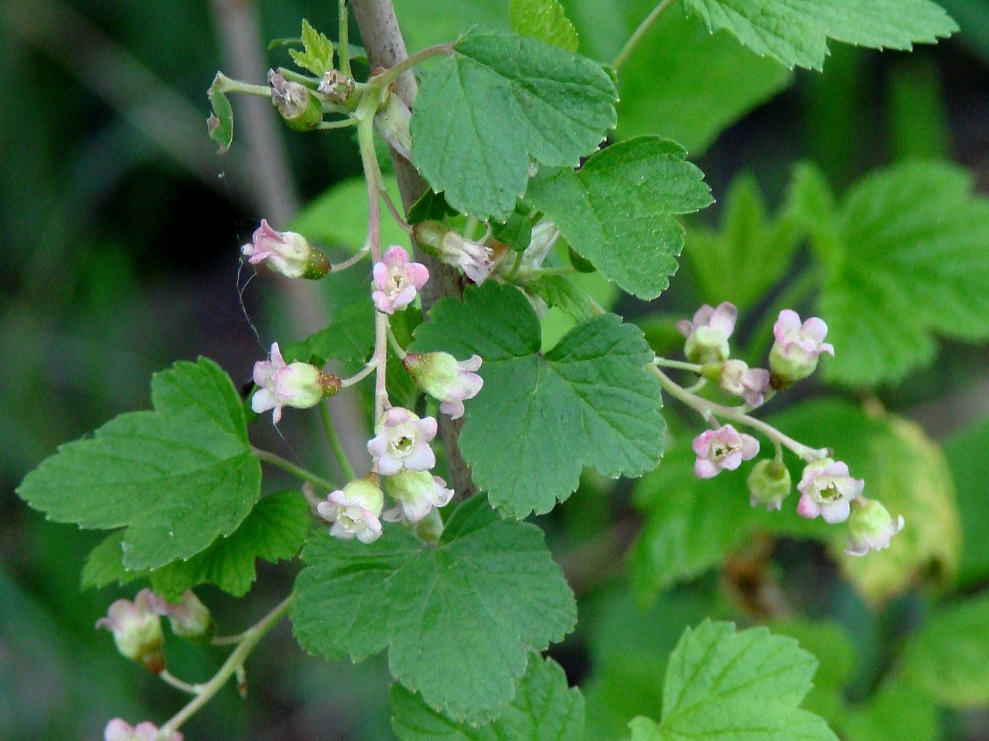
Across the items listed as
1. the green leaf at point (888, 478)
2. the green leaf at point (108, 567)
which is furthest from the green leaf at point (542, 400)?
the green leaf at point (888, 478)

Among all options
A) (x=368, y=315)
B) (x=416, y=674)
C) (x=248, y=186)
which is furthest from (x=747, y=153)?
(x=416, y=674)

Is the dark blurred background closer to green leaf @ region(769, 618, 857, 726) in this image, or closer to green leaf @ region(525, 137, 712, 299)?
green leaf @ region(769, 618, 857, 726)

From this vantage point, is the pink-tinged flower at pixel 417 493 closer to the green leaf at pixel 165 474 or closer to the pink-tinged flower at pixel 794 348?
the green leaf at pixel 165 474

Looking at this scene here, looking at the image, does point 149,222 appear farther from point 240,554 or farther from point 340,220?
point 240,554

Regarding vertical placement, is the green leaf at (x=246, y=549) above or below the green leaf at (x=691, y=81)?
below

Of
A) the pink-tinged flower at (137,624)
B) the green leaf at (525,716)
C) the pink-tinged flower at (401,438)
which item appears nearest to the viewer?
the pink-tinged flower at (401,438)

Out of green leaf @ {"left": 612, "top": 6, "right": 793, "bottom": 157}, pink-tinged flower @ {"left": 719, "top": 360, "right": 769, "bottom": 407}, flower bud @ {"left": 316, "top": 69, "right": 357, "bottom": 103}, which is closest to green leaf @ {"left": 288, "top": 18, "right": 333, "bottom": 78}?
flower bud @ {"left": 316, "top": 69, "right": 357, "bottom": 103}
